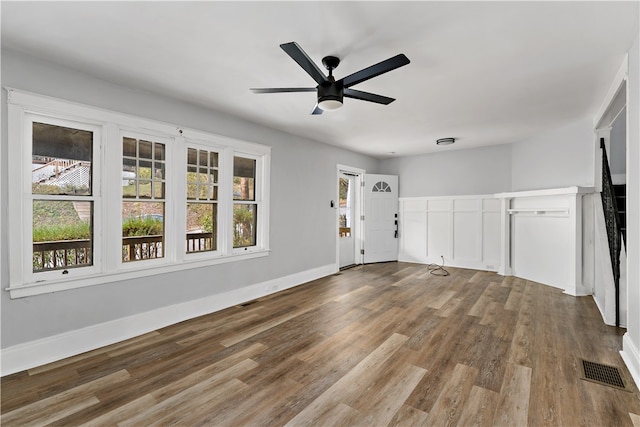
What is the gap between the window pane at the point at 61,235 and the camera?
2639mm

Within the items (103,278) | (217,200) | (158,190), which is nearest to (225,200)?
(217,200)

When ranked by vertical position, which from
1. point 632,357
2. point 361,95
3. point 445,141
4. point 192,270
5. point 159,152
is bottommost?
point 632,357

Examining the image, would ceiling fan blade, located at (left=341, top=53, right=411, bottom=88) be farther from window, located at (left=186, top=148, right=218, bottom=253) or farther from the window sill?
the window sill

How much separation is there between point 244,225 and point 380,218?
3642 millimetres

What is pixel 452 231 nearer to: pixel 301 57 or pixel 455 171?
pixel 455 171

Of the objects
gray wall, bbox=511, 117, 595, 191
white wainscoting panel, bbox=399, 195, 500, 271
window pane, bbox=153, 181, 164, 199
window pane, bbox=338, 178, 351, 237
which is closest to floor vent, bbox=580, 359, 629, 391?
gray wall, bbox=511, 117, 595, 191

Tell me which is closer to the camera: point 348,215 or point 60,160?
point 60,160

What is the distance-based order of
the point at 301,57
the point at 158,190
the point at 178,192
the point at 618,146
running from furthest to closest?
the point at 618,146
the point at 178,192
the point at 158,190
the point at 301,57

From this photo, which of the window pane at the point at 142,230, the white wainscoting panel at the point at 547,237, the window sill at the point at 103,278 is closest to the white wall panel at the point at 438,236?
the white wainscoting panel at the point at 547,237

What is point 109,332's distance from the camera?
9.58 feet

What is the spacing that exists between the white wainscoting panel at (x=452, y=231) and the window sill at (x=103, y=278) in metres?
4.40

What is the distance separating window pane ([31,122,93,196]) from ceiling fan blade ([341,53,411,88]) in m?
2.55

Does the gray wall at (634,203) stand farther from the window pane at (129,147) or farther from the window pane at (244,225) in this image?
the window pane at (129,147)

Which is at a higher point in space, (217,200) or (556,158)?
(556,158)
